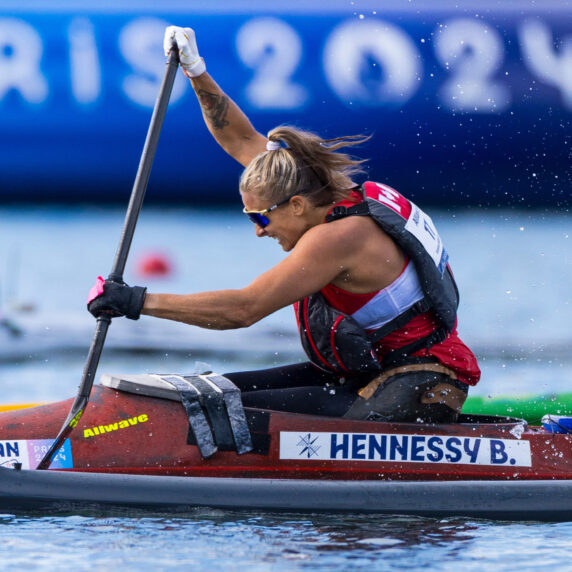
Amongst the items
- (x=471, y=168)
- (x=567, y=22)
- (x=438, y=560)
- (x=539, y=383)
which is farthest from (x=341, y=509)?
(x=567, y=22)

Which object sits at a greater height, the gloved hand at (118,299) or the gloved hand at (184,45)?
the gloved hand at (184,45)

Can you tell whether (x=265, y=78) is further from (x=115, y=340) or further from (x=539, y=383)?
(x=539, y=383)

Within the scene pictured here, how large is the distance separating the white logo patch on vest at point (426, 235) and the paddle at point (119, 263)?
0.86 meters

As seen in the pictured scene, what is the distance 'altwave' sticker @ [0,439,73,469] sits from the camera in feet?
10.6

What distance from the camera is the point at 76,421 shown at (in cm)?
323

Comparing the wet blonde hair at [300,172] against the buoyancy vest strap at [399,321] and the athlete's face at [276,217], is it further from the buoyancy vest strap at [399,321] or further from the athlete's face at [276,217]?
the buoyancy vest strap at [399,321]

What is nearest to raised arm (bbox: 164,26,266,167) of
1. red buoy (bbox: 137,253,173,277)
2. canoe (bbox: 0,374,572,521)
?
canoe (bbox: 0,374,572,521)

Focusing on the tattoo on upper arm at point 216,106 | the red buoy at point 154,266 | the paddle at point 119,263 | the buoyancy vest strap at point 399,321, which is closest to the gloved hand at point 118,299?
the paddle at point 119,263

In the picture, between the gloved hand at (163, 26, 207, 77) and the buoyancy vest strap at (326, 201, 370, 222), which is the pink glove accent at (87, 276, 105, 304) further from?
the gloved hand at (163, 26, 207, 77)

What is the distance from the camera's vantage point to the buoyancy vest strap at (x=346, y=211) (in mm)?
3189

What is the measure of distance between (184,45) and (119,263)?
866mm

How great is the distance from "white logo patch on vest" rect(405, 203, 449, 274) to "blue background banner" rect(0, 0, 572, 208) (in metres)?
6.67

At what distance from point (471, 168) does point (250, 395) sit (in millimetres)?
7558

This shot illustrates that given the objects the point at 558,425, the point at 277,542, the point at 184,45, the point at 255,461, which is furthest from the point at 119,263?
the point at 558,425
